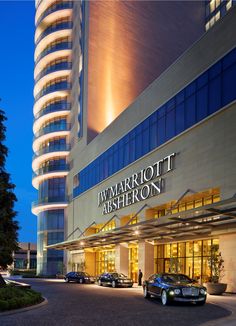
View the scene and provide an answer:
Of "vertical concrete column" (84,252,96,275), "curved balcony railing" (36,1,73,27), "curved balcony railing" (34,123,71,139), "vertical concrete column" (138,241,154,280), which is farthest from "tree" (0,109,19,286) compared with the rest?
"curved balcony railing" (36,1,73,27)

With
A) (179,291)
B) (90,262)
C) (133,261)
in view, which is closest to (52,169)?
(90,262)

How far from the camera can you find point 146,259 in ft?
→ 142

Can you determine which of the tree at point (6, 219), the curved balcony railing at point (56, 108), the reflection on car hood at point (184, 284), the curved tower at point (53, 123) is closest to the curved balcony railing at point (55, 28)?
the curved tower at point (53, 123)

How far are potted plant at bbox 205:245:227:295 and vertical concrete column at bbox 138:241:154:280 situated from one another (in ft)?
39.8

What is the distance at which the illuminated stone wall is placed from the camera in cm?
6800

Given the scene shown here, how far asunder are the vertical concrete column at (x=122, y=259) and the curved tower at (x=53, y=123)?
28280mm

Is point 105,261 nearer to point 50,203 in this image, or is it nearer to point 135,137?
point 135,137

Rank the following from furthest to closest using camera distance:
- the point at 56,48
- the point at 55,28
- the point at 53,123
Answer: the point at 53,123
the point at 55,28
the point at 56,48

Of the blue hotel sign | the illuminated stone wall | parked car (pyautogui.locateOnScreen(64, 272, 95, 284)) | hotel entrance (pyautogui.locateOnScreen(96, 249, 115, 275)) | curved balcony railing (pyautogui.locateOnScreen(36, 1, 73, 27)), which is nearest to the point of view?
the blue hotel sign

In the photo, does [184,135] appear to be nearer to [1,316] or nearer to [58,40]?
[1,316]

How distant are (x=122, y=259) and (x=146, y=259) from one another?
7.43m

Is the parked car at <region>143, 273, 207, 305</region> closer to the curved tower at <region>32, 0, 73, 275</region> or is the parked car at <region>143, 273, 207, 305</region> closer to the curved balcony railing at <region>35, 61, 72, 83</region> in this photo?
the curved tower at <region>32, 0, 73, 275</region>

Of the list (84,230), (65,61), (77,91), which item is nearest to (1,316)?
(84,230)

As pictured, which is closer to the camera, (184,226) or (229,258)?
(229,258)
